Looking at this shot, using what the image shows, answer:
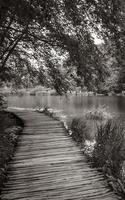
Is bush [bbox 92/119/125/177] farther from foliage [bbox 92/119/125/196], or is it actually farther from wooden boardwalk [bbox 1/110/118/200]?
wooden boardwalk [bbox 1/110/118/200]

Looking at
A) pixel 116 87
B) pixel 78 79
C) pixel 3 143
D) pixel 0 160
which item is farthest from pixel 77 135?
pixel 116 87

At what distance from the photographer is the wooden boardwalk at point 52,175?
14.3ft

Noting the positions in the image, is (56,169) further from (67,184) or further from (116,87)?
(116,87)

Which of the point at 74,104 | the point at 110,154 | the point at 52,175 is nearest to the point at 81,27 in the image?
the point at 110,154

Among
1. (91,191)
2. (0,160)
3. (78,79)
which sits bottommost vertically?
(91,191)

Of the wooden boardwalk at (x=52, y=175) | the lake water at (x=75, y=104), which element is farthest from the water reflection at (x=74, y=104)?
the wooden boardwalk at (x=52, y=175)

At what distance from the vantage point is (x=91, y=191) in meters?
4.47

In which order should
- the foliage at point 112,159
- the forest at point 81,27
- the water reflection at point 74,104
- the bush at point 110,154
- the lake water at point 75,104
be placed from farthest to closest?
the water reflection at point 74,104 → the lake water at point 75,104 → the bush at point 110,154 → the foliage at point 112,159 → the forest at point 81,27

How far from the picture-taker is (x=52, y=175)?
201 inches

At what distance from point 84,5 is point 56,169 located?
11.7ft

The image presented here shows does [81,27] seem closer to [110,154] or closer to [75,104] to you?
[110,154]

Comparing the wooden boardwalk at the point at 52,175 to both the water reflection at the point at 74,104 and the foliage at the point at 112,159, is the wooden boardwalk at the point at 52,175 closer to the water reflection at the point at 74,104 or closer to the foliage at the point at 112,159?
the foliage at the point at 112,159

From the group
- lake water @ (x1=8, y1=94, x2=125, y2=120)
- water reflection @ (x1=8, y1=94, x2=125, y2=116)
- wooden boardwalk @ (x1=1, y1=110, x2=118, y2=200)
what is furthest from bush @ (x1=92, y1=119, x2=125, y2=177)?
water reflection @ (x1=8, y1=94, x2=125, y2=116)

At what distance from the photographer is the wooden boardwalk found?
14.3 feet
